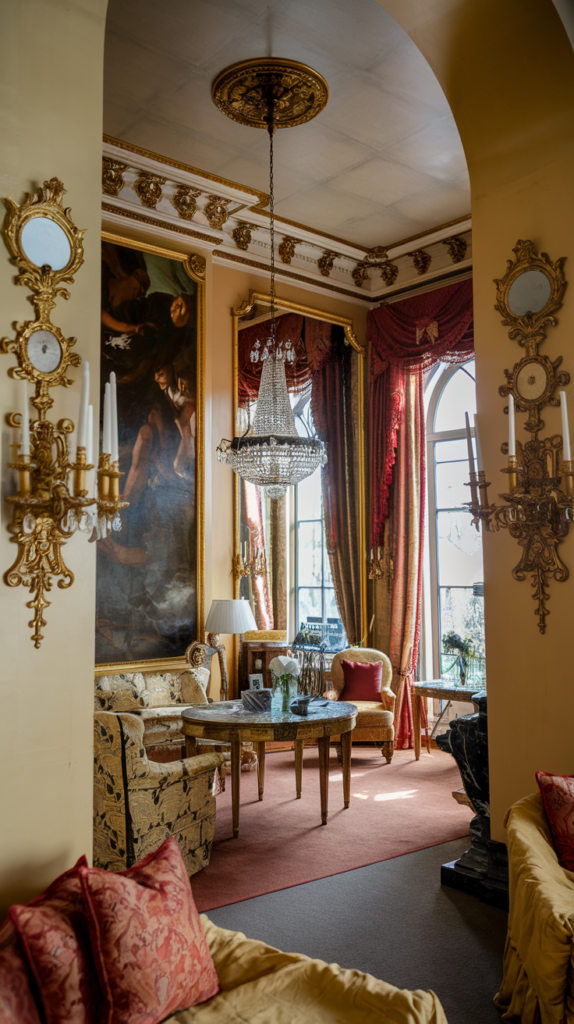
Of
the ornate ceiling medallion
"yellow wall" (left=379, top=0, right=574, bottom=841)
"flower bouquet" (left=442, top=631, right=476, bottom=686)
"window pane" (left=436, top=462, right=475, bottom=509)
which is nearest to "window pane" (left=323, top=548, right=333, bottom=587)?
"window pane" (left=436, top=462, right=475, bottom=509)

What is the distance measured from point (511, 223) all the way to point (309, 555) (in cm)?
609

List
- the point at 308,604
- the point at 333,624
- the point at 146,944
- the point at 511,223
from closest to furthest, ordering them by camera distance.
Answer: the point at 146,944
the point at 511,223
the point at 333,624
the point at 308,604

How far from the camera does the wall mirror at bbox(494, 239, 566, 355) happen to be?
369cm

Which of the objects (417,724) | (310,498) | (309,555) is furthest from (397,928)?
(310,498)

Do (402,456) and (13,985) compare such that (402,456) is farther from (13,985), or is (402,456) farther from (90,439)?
(13,985)

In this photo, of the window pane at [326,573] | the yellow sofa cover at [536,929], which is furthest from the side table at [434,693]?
the yellow sofa cover at [536,929]

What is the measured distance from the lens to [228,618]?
6281 millimetres

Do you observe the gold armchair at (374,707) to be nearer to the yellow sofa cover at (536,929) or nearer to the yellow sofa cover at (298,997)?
the yellow sofa cover at (536,929)

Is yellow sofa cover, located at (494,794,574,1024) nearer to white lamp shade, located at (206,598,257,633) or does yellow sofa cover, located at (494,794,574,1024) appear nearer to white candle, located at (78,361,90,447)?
white candle, located at (78,361,90,447)

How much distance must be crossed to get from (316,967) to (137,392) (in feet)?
16.0

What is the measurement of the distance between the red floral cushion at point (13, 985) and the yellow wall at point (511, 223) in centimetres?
251

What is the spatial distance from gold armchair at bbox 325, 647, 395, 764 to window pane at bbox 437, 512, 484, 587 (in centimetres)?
112

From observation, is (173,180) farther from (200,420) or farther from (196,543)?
(196,543)

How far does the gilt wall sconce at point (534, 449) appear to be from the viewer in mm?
3574
